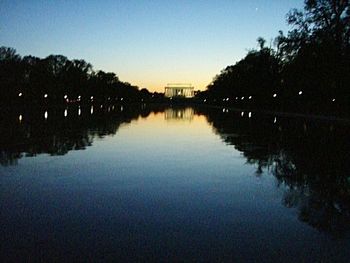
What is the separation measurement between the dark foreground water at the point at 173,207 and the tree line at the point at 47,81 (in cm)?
6535

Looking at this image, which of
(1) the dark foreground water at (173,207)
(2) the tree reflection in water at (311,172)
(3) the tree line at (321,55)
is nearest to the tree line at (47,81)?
(3) the tree line at (321,55)

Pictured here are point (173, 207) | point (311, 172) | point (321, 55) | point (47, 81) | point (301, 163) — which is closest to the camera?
point (173, 207)

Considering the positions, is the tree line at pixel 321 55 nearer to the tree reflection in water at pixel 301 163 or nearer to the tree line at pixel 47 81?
the tree reflection in water at pixel 301 163

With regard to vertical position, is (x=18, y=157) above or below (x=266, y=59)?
below

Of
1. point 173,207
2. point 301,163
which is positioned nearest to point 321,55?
point 301,163

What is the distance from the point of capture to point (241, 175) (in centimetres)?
1369

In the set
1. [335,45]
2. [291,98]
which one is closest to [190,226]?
[335,45]

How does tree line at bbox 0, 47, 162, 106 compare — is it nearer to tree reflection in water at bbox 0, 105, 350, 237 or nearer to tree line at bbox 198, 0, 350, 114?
tree line at bbox 198, 0, 350, 114

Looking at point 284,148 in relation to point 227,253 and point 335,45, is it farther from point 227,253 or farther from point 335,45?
point 335,45

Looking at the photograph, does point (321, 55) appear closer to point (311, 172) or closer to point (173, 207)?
point (311, 172)

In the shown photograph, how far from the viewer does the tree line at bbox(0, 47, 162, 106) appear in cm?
8284

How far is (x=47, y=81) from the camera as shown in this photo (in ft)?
321

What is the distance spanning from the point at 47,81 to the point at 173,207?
308ft

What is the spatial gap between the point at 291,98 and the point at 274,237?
2642 inches
